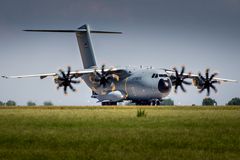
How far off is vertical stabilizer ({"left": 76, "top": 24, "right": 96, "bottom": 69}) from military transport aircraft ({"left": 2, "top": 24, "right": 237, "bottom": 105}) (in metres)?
3.71

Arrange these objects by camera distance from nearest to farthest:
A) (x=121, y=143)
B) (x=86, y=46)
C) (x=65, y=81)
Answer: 1. (x=121, y=143)
2. (x=65, y=81)
3. (x=86, y=46)

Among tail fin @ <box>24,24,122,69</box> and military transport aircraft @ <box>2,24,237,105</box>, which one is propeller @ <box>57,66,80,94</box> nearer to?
military transport aircraft @ <box>2,24,237,105</box>

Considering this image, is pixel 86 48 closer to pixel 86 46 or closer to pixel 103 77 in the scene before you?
pixel 86 46

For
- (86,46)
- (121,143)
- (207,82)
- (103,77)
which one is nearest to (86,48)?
(86,46)

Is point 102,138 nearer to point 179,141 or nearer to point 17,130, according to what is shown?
point 179,141

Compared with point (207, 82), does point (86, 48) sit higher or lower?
higher

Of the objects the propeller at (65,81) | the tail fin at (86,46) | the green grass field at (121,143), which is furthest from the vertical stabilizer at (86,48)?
the green grass field at (121,143)

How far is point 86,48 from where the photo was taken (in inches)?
3204

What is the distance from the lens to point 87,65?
8150 cm

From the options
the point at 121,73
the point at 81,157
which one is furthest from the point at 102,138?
the point at 121,73

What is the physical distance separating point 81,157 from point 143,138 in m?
4.56

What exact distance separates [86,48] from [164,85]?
19243 mm

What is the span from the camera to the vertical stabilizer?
264 feet

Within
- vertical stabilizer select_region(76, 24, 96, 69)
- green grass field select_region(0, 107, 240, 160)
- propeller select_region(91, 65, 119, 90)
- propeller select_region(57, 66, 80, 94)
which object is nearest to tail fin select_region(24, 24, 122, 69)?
vertical stabilizer select_region(76, 24, 96, 69)
